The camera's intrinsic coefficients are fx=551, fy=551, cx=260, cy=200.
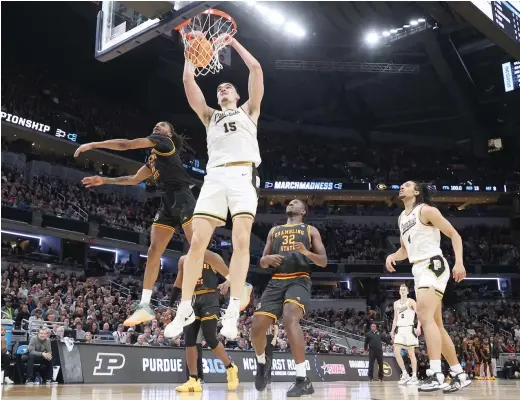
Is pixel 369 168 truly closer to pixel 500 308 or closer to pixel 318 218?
pixel 318 218

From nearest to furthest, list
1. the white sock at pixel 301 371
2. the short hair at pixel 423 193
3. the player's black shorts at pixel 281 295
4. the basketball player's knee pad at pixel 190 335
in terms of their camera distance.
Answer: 1. the white sock at pixel 301 371
2. the player's black shorts at pixel 281 295
3. the short hair at pixel 423 193
4. the basketball player's knee pad at pixel 190 335

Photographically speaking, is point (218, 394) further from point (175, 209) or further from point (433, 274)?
point (433, 274)

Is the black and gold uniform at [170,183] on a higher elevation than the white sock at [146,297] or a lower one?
higher

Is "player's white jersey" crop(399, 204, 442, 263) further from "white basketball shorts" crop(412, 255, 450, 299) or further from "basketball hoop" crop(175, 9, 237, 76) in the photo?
"basketball hoop" crop(175, 9, 237, 76)

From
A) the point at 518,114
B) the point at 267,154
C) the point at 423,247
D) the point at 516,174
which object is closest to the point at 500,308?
the point at 516,174

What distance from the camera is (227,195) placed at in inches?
200

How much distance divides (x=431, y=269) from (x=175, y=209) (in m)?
3.23

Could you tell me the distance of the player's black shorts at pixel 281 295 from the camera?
20.8ft

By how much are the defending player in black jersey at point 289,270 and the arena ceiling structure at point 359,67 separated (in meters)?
19.5

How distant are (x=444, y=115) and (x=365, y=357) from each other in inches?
1020

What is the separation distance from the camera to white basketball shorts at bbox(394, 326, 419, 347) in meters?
13.2

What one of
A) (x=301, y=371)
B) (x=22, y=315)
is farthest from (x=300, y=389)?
(x=22, y=315)

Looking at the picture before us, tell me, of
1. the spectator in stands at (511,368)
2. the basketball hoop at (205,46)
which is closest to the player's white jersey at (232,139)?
the basketball hoop at (205,46)

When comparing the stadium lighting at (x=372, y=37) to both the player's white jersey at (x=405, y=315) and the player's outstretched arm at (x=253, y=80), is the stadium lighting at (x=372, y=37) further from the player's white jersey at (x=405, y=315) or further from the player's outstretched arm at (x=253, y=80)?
the player's outstretched arm at (x=253, y=80)
